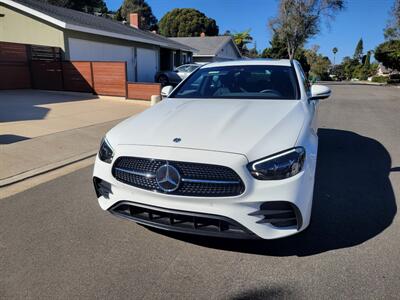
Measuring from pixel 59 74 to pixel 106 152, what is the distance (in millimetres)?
13979

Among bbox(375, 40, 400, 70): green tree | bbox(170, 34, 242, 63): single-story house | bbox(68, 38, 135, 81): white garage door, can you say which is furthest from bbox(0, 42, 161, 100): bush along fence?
bbox(375, 40, 400, 70): green tree

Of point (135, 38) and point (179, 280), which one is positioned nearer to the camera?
point (179, 280)

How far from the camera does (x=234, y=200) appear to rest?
2432 mm

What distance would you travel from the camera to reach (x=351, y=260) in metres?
2.77

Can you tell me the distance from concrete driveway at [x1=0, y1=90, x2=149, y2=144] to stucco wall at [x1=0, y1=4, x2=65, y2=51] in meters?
2.79

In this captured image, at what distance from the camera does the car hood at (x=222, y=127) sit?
2.58 m

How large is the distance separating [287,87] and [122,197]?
2.46 m

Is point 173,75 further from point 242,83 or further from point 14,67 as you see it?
point 242,83

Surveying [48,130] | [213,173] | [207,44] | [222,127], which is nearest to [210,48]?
[207,44]

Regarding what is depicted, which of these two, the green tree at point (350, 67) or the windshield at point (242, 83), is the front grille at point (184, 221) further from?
the green tree at point (350, 67)

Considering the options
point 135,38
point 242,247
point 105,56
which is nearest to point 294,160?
point 242,247

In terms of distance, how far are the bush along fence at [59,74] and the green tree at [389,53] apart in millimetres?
34843

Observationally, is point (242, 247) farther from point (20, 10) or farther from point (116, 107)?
point (20, 10)

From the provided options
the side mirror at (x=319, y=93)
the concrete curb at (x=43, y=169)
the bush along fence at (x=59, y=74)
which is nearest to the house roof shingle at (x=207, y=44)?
the bush along fence at (x=59, y=74)
